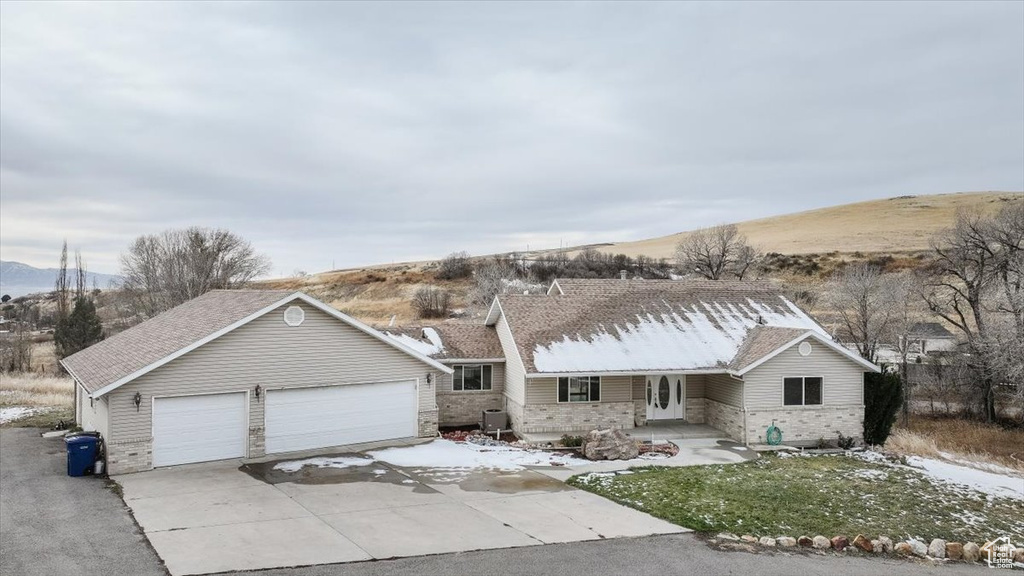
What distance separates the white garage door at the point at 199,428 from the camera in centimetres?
1623

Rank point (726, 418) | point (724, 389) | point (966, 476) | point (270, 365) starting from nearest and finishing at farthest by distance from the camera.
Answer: point (270, 365), point (966, 476), point (726, 418), point (724, 389)

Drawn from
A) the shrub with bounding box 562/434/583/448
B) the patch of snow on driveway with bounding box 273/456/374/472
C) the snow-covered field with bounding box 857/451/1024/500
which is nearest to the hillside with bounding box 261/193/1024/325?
the shrub with bounding box 562/434/583/448

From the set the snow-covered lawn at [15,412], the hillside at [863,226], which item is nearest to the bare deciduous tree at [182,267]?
the snow-covered lawn at [15,412]

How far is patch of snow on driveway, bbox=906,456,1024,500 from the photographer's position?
17375 mm

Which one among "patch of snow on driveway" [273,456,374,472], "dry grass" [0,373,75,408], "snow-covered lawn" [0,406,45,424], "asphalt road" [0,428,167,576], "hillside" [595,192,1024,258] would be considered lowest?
"patch of snow on driveway" [273,456,374,472]

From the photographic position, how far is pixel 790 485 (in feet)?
51.6

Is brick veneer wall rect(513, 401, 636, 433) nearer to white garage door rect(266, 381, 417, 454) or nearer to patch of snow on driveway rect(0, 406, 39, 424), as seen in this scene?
white garage door rect(266, 381, 417, 454)

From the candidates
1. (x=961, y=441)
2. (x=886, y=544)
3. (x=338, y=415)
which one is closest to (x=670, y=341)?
(x=338, y=415)

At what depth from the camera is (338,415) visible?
61.9ft

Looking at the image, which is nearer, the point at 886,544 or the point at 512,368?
the point at 886,544

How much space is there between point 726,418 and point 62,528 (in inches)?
723

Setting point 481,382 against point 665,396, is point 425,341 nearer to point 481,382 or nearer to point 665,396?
point 481,382

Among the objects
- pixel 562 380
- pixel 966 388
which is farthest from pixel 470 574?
pixel 966 388

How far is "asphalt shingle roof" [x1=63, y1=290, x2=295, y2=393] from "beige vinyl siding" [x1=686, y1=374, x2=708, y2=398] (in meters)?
13.9
